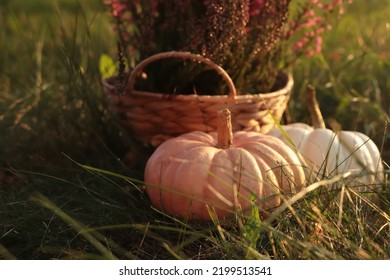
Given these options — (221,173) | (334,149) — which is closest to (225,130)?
(221,173)

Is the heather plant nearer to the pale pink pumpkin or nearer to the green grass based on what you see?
the green grass

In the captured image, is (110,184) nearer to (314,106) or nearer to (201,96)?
(201,96)

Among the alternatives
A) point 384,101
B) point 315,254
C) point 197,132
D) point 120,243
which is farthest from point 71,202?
point 384,101

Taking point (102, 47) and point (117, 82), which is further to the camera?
point (102, 47)

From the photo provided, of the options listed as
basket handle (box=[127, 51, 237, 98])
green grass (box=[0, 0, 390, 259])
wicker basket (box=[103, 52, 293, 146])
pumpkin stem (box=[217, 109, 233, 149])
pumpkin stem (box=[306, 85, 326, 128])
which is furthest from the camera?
pumpkin stem (box=[306, 85, 326, 128])

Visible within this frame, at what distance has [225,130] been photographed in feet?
7.10

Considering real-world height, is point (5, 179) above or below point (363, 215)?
below

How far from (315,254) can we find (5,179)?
128 cm

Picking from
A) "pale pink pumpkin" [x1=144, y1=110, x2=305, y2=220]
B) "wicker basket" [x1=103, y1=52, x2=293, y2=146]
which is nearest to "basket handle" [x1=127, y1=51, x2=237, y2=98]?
"wicker basket" [x1=103, y1=52, x2=293, y2=146]

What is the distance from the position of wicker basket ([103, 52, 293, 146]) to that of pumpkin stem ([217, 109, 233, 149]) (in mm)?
239

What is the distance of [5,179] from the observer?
2502mm

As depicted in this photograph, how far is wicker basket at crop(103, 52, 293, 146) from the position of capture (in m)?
2.42

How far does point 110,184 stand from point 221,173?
1.25ft

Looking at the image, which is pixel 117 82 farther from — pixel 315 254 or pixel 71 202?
pixel 315 254
